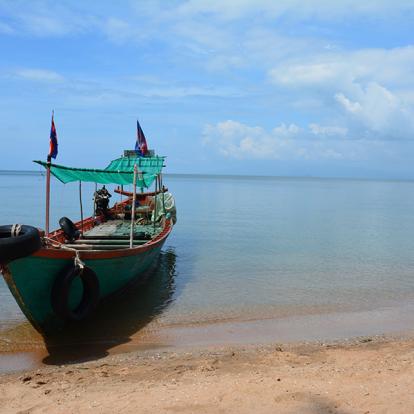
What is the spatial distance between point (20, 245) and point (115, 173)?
15.6 ft

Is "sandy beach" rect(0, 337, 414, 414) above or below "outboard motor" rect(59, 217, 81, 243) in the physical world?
below

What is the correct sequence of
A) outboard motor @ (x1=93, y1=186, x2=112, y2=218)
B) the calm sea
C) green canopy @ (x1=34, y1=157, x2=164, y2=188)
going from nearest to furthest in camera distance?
the calm sea
green canopy @ (x1=34, y1=157, x2=164, y2=188)
outboard motor @ (x1=93, y1=186, x2=112, y2=218)

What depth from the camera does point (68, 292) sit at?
770cm

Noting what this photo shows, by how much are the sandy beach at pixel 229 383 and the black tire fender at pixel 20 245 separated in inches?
63.9

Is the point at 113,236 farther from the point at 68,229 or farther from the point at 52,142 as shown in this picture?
the point at 52,142

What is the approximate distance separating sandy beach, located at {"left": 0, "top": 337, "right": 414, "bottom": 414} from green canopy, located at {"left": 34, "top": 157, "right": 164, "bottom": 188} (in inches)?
160

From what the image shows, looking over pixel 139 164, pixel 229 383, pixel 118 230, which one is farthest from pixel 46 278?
pixel 139 164

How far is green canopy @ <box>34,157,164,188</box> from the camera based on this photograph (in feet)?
31.9

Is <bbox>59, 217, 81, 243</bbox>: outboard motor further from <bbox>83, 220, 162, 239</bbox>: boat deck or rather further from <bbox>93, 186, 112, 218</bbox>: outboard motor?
<bbox>93, 186, 112, 218</bbox>: outboard motor

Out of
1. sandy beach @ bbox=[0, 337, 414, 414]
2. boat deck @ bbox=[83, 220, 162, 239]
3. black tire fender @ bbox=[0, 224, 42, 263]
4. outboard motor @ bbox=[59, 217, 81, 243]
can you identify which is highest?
black tire fender @ bbox=[0, 224, 42, 263]

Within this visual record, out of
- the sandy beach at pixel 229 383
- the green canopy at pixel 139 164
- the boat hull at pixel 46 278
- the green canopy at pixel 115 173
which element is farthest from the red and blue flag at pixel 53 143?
the green canopy at pixel 139 164

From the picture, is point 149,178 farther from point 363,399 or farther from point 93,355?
point 363,399

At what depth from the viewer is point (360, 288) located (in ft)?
40.4

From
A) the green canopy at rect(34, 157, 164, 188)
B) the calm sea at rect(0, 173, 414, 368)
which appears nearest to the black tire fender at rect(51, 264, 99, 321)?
the calm sea at rect(0, 173, 414, 368)
